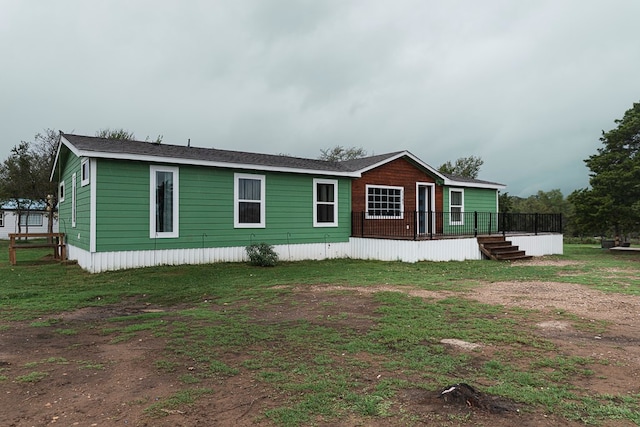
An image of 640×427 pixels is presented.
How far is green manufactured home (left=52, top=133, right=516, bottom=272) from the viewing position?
10977 millimetres

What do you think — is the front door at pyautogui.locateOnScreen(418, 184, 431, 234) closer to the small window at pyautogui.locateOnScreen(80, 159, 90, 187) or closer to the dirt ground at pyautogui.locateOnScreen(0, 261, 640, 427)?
the dirt ground at pyautogui.locateOnScreen(0, 261, 640, 427)

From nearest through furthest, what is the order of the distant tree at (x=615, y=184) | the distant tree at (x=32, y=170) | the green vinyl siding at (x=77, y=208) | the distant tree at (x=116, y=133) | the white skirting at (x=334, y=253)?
the white skirting at (x=334, y=253), the green vinyl siding at (x=77, y=208), the distant tree at (x=615, y=184), the distant tree at (x=32, y=170), the distant tree at (x=116, y=133)

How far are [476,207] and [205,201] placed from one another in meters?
13.4

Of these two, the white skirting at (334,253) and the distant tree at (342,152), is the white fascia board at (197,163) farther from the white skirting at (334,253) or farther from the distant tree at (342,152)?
the distant tree at (342,152)

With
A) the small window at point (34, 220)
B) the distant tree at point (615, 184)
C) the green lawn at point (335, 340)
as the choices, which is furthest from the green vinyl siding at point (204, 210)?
the small window at point (34, 220)

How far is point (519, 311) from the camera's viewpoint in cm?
625

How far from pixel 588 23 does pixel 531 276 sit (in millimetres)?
13476

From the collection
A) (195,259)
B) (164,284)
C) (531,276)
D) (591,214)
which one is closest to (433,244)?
(531,276)

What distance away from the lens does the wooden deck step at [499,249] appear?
14797 mm

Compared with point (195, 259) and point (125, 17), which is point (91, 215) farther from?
point (125, 17)

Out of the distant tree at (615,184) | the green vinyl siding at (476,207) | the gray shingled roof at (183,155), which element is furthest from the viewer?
the green vinyl siding at (476,207)

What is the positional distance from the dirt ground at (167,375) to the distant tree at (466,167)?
115 ft

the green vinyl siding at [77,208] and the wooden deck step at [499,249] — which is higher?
the green vinyl siding at [77,208]

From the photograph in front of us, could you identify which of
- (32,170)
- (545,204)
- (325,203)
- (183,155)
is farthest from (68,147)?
(545,204)
